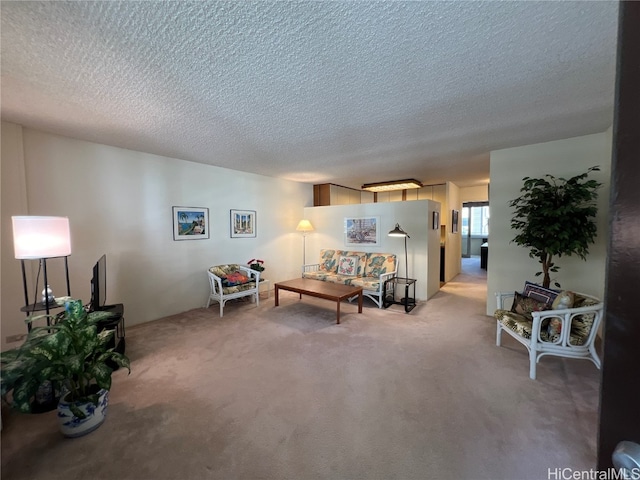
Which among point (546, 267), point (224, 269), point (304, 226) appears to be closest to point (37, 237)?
point (224, 269)

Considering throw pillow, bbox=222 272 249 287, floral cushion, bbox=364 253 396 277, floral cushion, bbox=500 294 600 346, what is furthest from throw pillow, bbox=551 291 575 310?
throw pillow, bbox=222 272 249 287

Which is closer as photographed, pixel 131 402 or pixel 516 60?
pixel 516 60

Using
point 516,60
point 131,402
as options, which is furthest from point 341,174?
point 131,402

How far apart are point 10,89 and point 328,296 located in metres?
3.62

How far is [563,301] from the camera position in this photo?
2.33 metres

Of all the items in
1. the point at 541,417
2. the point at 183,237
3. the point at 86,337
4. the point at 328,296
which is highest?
the point at 183,237

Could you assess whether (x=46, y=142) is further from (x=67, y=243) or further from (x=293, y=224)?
(x=293, y=224)

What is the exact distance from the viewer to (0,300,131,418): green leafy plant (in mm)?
1468

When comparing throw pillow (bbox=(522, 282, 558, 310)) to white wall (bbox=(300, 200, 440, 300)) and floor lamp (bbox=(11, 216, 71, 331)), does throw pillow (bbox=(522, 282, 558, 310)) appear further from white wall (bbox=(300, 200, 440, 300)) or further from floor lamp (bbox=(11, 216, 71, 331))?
floor lamp (bbox=(11, 216, 71, 331))

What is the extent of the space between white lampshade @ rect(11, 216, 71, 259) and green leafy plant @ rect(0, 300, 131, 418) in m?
0.60

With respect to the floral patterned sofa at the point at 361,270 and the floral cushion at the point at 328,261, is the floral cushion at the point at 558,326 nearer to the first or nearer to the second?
the floral patterned sofa at the point at 361,270

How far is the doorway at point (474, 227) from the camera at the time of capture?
10039 mm

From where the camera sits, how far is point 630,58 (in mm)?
465

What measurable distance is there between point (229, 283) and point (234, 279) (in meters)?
0.11
